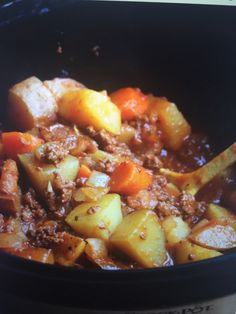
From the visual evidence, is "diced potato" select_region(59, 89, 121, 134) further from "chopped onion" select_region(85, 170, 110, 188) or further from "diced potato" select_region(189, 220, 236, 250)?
"diced potato" select_region(189, 220, 236, 250)

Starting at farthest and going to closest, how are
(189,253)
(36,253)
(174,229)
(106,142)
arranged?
(106,142) → (174,229) → (189,253) → (36,253)

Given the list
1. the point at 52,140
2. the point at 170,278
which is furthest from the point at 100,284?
the point at 52,140

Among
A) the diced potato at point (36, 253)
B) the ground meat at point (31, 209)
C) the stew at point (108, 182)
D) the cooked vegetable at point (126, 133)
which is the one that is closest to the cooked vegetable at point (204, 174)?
the stew at point (108, 182)

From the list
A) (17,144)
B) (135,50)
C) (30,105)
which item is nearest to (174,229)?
(17,144)

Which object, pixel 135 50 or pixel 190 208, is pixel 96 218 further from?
pixel 135 50

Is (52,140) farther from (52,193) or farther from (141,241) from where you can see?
(141,241)

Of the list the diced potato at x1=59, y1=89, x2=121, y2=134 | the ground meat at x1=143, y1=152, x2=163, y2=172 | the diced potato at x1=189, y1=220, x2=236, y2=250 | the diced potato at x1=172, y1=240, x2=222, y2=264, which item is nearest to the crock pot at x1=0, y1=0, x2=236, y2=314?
the diced potato at x1=59, y1=89, x2=121, y2=134

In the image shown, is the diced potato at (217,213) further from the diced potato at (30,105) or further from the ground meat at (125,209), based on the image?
the diced potato at (30,105)
